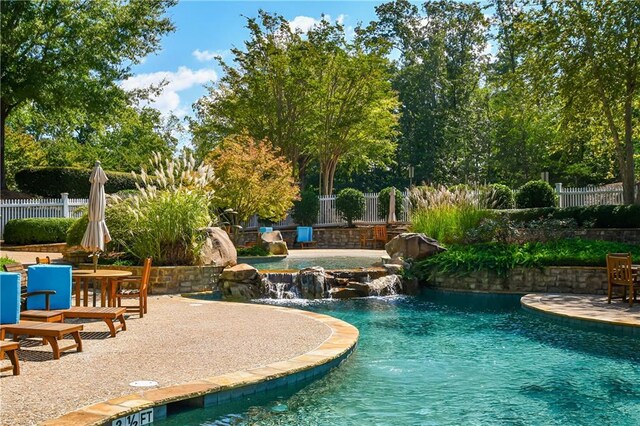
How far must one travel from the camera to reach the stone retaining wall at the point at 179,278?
11.6m

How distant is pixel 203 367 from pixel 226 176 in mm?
12700

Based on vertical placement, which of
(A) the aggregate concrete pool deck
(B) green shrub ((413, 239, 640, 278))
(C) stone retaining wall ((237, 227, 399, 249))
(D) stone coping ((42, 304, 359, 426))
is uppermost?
(C) stone retaining wall ((237, 227, 399, 249))

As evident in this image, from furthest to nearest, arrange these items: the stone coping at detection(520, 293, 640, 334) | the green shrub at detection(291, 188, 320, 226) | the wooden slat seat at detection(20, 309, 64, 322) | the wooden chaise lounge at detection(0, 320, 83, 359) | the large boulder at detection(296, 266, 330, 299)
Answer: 1. the green shrub at detection(291, 188, 320, 226)
2. the large boulder at detection(296, 266, 330, 299)
3. the stone coping at detection(520, 293, 640, 334)
4. the wooden slat seat at detection(20, 309, 64, 322)
5. the wooden chaise lounge at detection(0, 320, 83, 359)

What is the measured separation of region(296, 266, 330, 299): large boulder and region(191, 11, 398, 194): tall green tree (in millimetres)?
14996

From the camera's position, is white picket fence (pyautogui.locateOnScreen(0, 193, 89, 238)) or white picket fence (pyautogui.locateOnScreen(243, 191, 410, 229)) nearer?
white picket fence (pyautogui.locateOnScreen(0, 193, 89, 238))

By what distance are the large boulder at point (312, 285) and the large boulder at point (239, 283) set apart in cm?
91

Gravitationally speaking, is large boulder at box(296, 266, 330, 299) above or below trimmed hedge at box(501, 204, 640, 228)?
below

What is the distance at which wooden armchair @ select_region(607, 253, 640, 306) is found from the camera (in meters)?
9.77

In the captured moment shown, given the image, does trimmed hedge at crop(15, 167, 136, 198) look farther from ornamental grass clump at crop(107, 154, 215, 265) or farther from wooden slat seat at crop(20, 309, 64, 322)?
wooden slat seat at crop(20, 309, 64, 322)

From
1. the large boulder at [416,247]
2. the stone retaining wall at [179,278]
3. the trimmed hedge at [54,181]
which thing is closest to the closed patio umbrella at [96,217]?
the stone retaining wall at [179,278]

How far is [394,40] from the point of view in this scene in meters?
40.9

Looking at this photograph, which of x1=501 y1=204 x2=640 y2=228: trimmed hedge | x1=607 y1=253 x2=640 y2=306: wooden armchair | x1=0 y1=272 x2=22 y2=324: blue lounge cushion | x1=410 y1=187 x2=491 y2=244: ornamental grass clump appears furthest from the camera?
x1=501 y1=204 x2=640 y2=228: trimmed hedge

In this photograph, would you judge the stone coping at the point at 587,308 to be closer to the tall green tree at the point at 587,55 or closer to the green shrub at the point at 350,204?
the tall green tree at the point at 587,55

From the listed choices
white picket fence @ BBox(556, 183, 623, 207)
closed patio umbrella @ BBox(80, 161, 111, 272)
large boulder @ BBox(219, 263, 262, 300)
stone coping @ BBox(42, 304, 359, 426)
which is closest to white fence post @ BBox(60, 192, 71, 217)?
large boulder @ BBox(219, 263, 262, 300)
